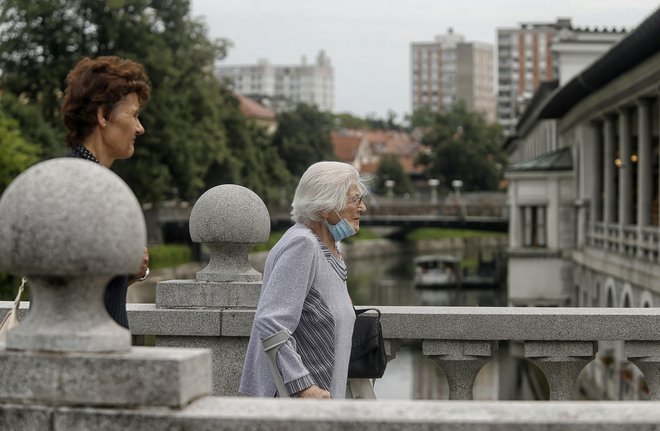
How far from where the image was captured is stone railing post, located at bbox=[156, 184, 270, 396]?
277 inches

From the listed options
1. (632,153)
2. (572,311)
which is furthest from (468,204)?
(572,311)

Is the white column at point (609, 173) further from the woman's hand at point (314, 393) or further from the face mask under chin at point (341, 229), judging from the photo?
the woman's hand at point (314, 393)

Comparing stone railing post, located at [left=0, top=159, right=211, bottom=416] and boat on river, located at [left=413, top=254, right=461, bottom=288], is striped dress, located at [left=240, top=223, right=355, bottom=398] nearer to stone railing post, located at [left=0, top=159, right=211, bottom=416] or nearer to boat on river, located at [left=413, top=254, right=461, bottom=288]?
stone railing post, located at [left=0, top=159, right=211, bottom=416]

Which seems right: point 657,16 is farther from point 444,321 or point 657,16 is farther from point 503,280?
point 503,280

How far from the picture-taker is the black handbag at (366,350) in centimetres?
550

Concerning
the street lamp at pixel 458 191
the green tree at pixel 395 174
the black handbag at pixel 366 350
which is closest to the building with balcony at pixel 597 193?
the black handbag at pixel 366 350

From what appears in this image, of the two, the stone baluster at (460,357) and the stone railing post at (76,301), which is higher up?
the stone railing post at (76,301)

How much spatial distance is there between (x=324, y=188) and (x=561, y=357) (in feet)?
7.39

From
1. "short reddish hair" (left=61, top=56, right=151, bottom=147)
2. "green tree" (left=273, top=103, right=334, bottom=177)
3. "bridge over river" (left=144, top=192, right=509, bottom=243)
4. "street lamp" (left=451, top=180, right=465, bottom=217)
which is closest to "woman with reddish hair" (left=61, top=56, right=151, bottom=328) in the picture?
"short reddish hair" (left=61, top=56, right=151, bottom=147)

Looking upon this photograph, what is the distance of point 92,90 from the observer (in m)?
5.00

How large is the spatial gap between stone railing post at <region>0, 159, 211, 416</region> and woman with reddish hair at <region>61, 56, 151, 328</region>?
1153 mm

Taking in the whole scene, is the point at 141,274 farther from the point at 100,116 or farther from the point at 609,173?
the point at 609,173

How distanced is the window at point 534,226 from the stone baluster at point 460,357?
129ft

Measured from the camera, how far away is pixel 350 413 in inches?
145
